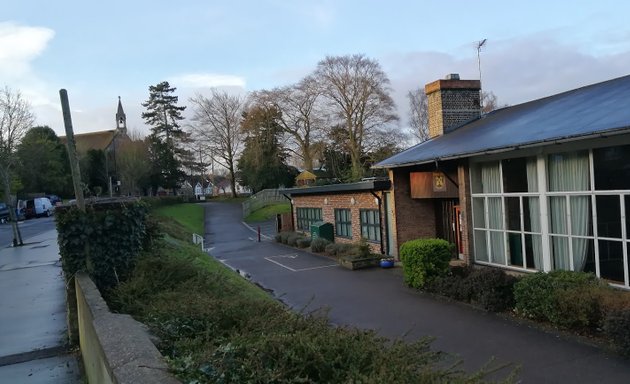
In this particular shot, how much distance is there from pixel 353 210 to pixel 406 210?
4.59m

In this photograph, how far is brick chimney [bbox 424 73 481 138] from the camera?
63.9 ft

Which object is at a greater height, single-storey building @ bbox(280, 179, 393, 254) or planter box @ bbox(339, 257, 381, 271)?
single-storey building @ bbox(280, 179, 393, 254)

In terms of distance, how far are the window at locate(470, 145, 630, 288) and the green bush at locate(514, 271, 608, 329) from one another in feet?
3.50

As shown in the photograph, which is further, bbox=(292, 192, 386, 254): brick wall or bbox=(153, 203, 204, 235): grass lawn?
bbox=(153, 203, 204, 235): grass lawn

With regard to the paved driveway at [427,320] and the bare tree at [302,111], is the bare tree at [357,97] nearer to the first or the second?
the bare tree at [302,111]

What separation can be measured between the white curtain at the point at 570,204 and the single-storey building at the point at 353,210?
7801mm

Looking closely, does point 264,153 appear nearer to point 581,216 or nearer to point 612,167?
point 581,216

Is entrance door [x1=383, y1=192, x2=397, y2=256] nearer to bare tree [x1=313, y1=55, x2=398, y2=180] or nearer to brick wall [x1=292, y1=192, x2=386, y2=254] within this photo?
brick wall [x1=292, y1=192, x2=386, y2=254]

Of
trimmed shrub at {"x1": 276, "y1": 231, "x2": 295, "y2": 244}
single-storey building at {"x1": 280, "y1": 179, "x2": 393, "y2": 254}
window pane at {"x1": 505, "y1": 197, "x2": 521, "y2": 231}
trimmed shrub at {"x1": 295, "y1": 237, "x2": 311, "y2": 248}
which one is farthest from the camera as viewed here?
trimmed shrub at {"x1": 276, "y1": 231, "x2": 295, "y2": 244}

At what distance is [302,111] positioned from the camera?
5291 cm

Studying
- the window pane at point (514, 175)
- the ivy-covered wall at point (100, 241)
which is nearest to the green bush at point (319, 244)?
the window pane at point (514, 175)

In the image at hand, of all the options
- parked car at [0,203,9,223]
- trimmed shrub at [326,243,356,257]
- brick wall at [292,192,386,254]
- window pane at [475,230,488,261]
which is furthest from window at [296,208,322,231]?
parked car at [0,203,9,223]

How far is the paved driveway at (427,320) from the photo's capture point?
7.27 meters

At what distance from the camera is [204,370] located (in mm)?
3014
